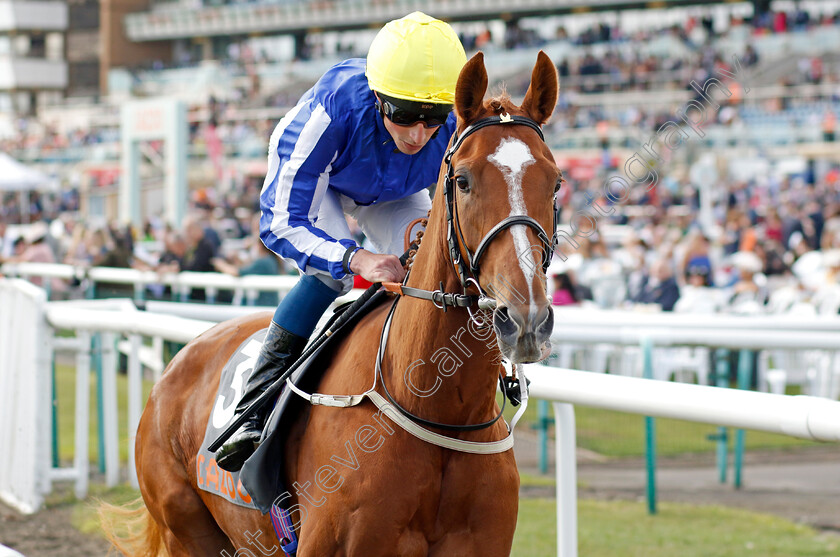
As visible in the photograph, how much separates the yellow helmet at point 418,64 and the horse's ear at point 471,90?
294 mm

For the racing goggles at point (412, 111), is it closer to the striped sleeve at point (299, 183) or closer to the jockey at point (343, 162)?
the jockey at point (343, 162)

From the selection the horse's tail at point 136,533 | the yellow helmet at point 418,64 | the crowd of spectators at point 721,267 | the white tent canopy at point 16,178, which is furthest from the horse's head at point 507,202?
the white tent canopy at point 16,178

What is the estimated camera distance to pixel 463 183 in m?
2.16

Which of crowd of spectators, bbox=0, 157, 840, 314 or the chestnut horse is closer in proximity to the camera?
the chestnut horse

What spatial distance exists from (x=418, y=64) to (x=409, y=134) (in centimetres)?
21

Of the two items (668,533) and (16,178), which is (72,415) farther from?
(16,178)

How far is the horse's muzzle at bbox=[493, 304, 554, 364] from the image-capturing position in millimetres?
1936

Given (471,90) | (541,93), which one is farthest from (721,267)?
(471,90)

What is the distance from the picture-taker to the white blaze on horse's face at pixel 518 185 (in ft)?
6.51

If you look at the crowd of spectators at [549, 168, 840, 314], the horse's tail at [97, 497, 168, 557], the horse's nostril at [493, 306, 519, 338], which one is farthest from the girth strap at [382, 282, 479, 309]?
the crowd of spectators at [549, 168, 840, 314]

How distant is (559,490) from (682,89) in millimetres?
25120

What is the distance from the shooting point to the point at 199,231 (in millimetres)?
9844

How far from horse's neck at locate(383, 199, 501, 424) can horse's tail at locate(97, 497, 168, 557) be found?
1.50m

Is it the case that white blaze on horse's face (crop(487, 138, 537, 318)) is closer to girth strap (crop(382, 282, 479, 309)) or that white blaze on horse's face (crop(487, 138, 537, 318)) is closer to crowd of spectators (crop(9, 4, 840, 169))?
girth strap (crop(382, 282, 479, 309))
